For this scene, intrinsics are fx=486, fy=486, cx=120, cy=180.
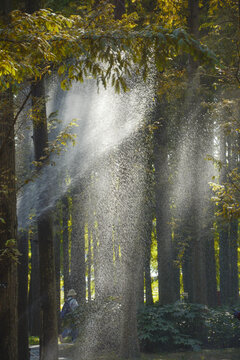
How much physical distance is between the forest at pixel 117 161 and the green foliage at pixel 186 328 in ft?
0.11

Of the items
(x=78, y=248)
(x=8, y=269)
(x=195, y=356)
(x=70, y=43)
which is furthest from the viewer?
(x=78, y=248)

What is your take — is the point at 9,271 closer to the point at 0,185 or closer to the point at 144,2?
the point at 0,185

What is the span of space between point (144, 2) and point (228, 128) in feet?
24.3

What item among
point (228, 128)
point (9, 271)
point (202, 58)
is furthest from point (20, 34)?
point (228, 128)

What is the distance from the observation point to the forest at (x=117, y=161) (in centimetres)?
568

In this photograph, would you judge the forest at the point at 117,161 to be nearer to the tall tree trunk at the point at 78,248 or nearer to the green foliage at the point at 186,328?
the green foliage at the point at 186,328

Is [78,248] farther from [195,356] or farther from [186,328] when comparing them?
[195,356]

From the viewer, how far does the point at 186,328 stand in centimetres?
1255

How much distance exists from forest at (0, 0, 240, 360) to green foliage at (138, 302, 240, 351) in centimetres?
3

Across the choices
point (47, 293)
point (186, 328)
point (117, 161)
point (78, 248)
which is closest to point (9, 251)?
point (47, 293)

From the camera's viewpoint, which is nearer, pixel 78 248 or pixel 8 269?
pixel 8 269

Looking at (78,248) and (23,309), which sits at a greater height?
(78,248)

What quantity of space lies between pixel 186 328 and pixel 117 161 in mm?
4695

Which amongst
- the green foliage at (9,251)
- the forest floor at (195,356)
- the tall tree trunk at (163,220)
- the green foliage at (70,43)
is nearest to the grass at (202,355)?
the forest floor at (195,356)
